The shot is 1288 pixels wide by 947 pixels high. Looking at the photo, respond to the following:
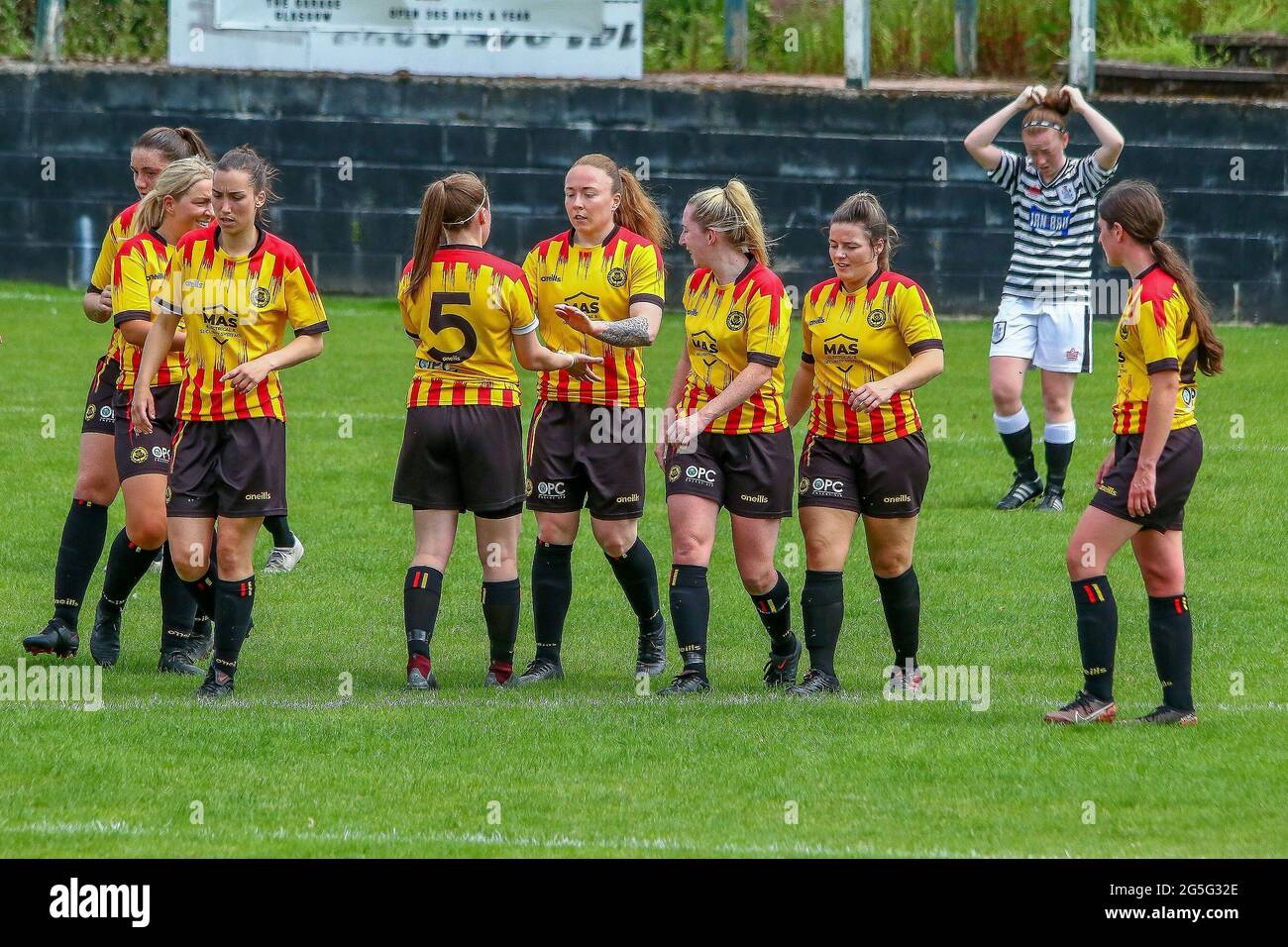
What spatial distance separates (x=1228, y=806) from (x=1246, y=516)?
548 cm

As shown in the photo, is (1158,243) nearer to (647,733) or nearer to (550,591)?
(647,733)

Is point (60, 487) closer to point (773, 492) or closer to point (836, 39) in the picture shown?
point (773, 492)

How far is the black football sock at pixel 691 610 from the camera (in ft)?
24.7

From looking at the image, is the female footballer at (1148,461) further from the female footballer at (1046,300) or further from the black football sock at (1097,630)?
the female footballer at (1046,300)

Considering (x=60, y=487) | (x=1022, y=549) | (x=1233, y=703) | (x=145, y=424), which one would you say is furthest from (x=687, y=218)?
(x=60, y=487)

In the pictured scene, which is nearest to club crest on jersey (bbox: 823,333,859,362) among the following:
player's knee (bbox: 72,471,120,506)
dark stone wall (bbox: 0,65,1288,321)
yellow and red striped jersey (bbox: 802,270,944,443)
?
yellow and red striped jersey (bbox: 802,270,944,443)

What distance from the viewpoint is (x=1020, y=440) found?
1153cm

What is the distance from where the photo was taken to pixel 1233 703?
726 centimetres

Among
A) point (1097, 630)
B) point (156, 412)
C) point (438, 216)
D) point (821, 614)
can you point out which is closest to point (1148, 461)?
point (1097, 630)

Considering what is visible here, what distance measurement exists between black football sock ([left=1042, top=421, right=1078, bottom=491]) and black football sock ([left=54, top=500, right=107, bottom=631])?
581 centimetres

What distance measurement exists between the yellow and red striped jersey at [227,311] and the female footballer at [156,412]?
1.58 ft

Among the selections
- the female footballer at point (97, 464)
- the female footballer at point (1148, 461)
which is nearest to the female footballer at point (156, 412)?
the female footballer at point (97, 464)

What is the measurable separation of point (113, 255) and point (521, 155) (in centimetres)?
1096

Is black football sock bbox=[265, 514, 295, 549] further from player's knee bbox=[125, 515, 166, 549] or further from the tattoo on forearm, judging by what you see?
the tattoo on forearm
